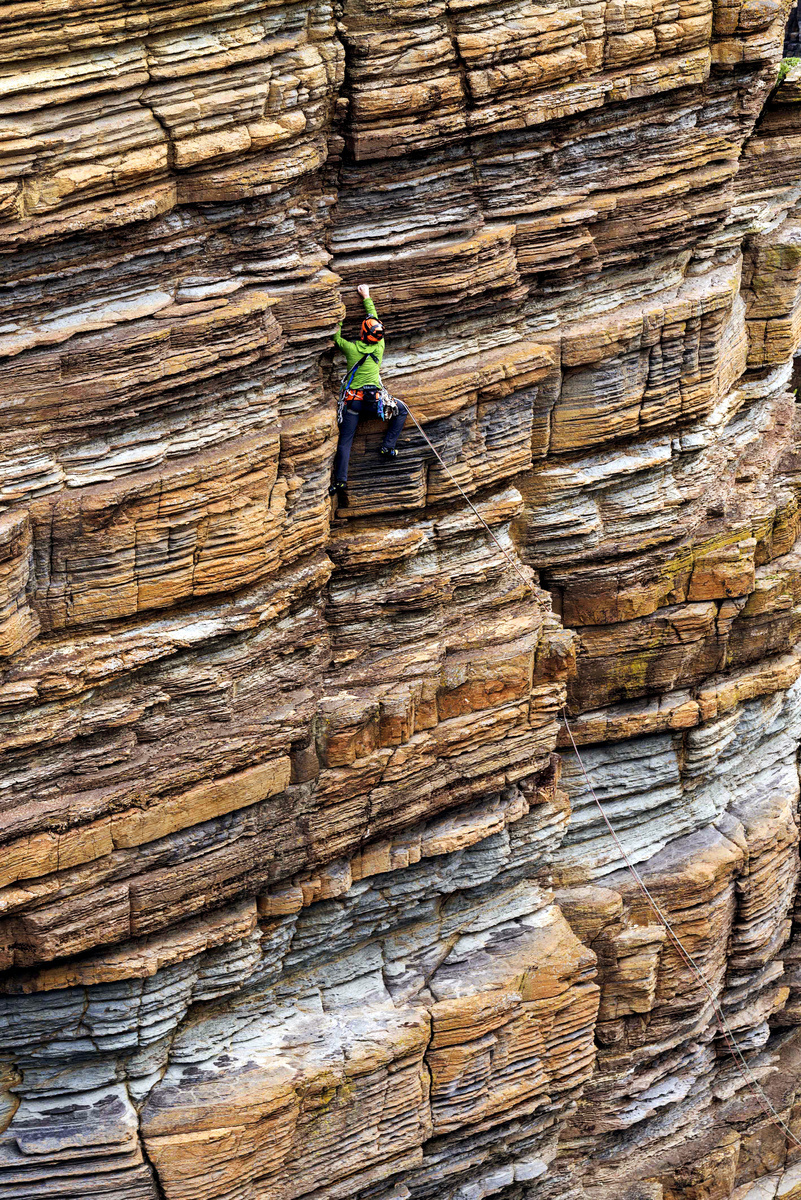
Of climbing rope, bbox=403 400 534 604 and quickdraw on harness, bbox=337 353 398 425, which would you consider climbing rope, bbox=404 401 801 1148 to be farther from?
quickdraw on harness, bbox=337 353 398 425

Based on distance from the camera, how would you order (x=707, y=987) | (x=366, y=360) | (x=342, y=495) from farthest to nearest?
1. (x=707, y=987)
2. (x=342, y=495)
3. (x=366, y=360)

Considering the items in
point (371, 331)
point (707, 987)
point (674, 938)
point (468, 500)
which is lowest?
point (707, 987)

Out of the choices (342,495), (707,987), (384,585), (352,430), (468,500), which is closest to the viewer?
(352,430)

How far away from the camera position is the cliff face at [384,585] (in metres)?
15.1

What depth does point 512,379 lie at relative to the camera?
Answer: 738 inches

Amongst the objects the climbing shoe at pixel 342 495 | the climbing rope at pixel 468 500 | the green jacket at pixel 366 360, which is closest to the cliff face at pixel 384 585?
the climbing rope at pixel 468 500

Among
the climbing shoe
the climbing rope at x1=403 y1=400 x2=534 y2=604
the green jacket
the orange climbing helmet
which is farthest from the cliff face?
the orange climbing helmet

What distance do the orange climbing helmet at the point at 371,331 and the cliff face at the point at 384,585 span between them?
53cm

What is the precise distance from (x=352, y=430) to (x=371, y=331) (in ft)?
3.49

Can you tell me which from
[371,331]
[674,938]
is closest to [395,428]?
[371,331]

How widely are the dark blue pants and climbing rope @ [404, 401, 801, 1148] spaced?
1.04ft

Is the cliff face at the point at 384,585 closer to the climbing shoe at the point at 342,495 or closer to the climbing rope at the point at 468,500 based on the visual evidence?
the climbing rope at the point at 468,500

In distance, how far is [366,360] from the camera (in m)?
17.1

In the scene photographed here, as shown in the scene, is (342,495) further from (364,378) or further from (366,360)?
(366,360)
